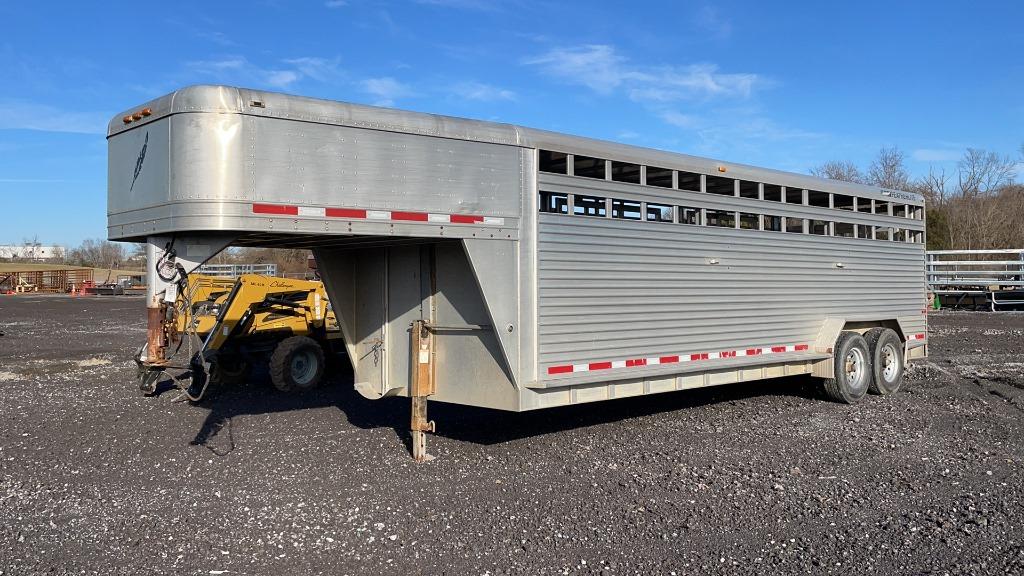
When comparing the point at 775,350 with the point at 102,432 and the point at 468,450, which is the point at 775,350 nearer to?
the point at 468,450

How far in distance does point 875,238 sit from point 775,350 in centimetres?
274

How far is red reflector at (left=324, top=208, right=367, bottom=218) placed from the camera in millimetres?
5910

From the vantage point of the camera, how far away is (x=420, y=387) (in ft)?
23.5

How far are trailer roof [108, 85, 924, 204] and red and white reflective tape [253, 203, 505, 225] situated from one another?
62 cm

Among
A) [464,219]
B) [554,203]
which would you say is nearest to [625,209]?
[554,203]

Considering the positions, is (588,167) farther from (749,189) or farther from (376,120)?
(749,189)

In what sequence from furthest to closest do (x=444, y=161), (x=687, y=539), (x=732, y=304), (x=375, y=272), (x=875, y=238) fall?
(x=875, y=238), (x=732, y=304), (x=375, y=272), (x=444, y=161), (x=687, y=539)

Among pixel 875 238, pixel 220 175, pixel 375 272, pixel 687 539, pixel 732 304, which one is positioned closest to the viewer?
pixel 687 539

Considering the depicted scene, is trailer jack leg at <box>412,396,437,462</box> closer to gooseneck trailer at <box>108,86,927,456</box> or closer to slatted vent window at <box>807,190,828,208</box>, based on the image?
gooseneck trailer at <box>108,86,927,456</box>

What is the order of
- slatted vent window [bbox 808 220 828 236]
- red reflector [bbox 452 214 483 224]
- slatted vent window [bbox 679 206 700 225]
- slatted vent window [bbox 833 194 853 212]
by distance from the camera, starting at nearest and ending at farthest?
red reflector [bbox 452 214 483 224], slatted vent window [bbox 679 206 700 225], slatted vent window [bbox 808 220 828 236], slatted vent window [bbox 833 194 853 212]

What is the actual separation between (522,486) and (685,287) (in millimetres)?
2801

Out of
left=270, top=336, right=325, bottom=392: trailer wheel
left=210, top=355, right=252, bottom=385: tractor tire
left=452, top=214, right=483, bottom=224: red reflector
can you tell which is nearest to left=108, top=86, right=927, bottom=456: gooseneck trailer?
left=452, top=214, right=483, bottom=224: red reflector

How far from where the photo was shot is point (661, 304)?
7.77 metres

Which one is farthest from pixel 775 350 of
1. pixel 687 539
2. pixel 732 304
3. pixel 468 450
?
pixel 687 539
